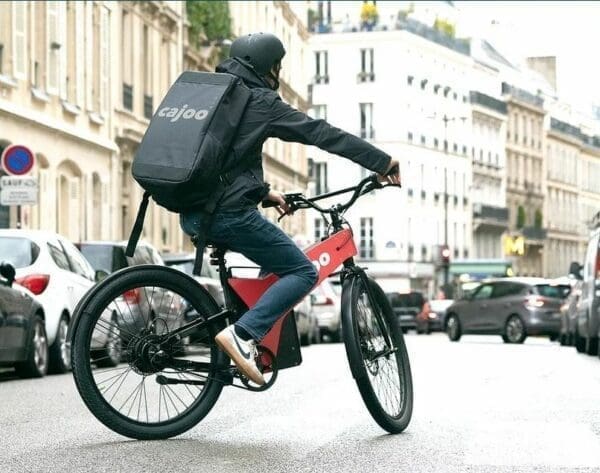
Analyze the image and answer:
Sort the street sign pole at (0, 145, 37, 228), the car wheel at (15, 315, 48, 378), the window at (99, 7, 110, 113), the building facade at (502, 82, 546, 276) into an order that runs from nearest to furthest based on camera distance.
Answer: the car wheel at (15, 315, 48, 378) < the street sign pole at (0, 145, 37, 228) < the window at (99, 7, 110, 113) < the building facade at (502, 82, 546, 276)

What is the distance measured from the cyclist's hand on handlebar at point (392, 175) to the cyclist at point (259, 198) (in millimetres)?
73

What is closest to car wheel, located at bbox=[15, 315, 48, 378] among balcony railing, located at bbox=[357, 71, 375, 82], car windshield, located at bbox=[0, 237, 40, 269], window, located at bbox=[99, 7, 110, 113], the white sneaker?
car windshield, located at bbox=[0, 237, 40, 269]

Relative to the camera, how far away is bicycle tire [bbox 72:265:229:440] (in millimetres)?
9109

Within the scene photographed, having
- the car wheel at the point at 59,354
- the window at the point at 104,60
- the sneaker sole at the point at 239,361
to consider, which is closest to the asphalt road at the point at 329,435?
the sneaker sole at the point at 239,361

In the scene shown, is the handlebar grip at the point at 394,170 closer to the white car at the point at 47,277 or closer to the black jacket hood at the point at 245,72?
the black jacket hood at the point at 245,72

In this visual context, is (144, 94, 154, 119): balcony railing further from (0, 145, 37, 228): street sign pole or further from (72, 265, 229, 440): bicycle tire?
(72, 265, 229, 440): bicycle tire

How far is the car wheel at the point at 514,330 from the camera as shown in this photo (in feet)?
140

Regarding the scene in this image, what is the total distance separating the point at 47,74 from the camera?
38531mm

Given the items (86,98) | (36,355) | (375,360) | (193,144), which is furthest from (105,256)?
(86,98)

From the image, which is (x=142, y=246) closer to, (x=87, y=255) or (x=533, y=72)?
(x=87, y=255)

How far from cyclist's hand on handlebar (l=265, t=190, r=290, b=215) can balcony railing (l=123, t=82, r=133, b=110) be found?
36.9m

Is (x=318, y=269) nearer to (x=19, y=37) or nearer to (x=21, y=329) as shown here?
(x=21, y=329)

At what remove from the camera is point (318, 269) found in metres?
9.70

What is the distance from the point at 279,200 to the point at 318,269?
41 cm
